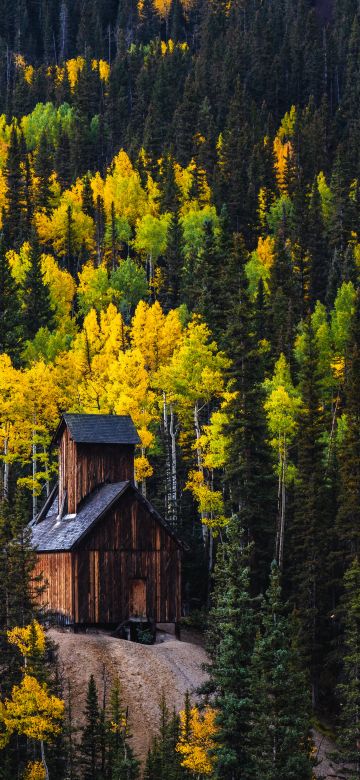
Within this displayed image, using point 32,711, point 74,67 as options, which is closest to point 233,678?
point 32,711

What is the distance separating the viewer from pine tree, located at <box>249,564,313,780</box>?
33.6 meters

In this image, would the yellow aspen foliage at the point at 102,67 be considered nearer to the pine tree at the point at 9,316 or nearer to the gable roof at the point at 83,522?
the pine tree at the point at 9,316

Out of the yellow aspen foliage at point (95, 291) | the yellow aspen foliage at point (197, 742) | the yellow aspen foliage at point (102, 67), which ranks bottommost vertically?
the yellow aspen foliage at point (197, 742)

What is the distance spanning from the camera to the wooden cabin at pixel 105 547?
46219 millimetres

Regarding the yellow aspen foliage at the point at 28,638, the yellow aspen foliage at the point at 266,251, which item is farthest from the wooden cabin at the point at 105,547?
the yellow aspen foliage at the point at 266,251

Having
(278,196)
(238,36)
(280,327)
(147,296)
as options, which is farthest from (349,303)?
(238,36)

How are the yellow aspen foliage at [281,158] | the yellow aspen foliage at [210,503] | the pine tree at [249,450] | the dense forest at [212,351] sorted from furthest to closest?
the yellow aspen foliage at [281,158]
the yellow aspen foliage at [210,503]
the pine tree at [249,450]
the dense forest at [212,351]

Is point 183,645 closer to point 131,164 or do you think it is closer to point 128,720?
point 128,720

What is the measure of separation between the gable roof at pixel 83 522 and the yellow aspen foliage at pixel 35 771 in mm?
11584

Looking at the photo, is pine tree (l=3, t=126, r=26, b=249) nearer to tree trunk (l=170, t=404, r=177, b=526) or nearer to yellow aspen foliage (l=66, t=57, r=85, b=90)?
tree trunk (l=170, t=404, r=177, b=526)

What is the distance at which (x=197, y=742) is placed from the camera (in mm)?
34969

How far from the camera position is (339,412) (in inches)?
2953

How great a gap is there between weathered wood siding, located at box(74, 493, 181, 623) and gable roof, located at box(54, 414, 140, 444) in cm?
349

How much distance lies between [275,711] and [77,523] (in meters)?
15.6
